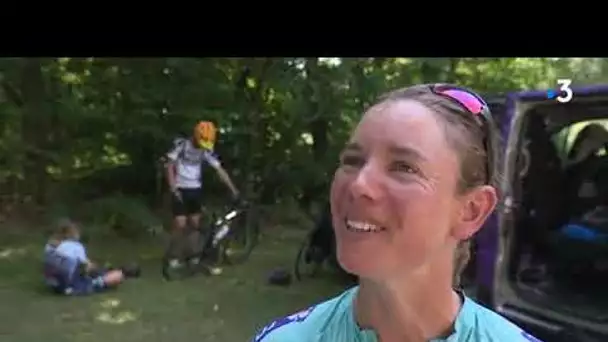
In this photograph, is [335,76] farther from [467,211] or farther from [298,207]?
[467,211]

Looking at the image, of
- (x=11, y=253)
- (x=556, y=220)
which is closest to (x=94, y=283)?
(x=11, y=253)

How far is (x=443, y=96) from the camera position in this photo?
2.09 ft

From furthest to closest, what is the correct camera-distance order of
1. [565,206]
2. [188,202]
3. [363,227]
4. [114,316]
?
[188,202]
[114,316]
[565,206]
[363,227]

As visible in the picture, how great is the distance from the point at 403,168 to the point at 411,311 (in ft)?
0.32

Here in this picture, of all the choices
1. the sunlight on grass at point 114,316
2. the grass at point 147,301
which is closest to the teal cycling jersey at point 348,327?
the grass at point 147,301

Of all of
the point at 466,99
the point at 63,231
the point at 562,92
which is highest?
the point at 466,99

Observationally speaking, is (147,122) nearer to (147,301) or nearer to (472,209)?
(147,301)

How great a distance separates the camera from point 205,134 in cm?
262

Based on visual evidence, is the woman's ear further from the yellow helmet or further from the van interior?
the yellow helmet

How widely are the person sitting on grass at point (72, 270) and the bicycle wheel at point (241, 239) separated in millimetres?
255

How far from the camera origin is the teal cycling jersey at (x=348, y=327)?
2.05 feet

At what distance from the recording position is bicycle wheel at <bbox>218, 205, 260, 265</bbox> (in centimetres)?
261

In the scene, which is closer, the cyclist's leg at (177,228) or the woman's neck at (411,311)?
the woman's neck at (411,311)

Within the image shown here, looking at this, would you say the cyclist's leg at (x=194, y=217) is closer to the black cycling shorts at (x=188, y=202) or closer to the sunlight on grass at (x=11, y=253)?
the black cycling shorts at (x=188, y=202)
